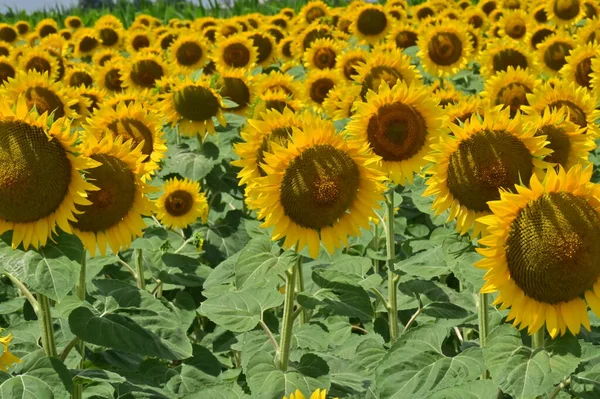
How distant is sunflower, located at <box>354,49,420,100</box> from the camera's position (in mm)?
5307

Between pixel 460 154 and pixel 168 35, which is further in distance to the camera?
pixel 168 35

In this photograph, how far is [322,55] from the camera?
27.2 feet

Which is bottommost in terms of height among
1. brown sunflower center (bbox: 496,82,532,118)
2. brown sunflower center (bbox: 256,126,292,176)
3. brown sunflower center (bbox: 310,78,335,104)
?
brown sunflower center (bbox: 310,78,335,104)

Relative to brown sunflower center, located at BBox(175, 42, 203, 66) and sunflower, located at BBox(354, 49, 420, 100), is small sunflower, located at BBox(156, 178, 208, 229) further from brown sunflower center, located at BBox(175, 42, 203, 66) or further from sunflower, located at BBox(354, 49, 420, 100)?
brown sunflower center, located at BBox(175, 42, 203, 66)

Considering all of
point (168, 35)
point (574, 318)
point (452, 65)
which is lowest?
point (168, 35)

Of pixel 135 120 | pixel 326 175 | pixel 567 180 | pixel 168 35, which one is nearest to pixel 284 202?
pixel 326 175

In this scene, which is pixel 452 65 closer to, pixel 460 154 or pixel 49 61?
pixel 49 61

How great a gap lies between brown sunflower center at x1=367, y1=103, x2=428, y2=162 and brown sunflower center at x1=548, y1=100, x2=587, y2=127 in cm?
83

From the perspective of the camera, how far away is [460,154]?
313cm

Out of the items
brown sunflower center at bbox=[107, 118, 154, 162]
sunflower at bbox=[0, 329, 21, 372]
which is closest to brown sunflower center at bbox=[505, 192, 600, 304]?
sunflower at bbox=[0, 329, 21, 372]

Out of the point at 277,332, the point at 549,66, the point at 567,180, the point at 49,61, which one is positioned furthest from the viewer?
the point at 49,61

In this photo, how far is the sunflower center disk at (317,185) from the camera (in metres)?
3.06

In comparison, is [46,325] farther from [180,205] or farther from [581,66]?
[581,66]

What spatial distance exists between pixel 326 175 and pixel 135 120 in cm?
209
